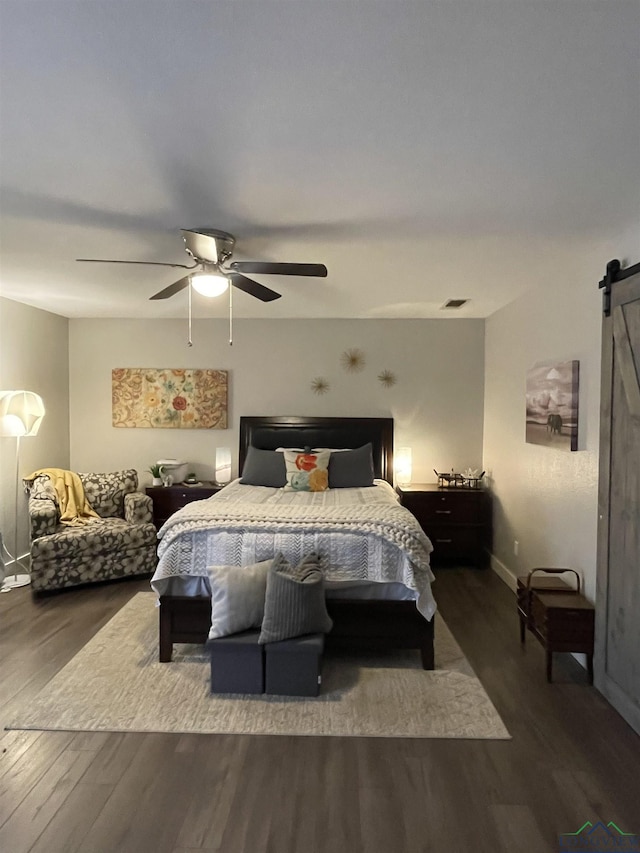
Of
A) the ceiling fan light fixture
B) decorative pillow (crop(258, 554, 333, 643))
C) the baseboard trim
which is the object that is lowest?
the baseboard trim

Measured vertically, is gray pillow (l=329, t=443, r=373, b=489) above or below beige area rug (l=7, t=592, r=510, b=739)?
above

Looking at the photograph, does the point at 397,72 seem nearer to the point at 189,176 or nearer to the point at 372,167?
the point at 372,167

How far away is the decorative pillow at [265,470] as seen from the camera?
15.5 ft

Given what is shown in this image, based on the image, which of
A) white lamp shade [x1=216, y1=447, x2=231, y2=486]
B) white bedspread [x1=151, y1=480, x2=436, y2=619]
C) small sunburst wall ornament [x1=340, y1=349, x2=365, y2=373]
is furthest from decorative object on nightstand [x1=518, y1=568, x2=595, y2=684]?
white lamp shade [x1=216, y1=447, x2=231, y2=486]

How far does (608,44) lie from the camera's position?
4.45 ft

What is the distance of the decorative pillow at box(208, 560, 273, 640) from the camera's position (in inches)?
107

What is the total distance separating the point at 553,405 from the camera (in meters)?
3.43

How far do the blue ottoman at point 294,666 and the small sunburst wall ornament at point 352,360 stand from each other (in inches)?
128

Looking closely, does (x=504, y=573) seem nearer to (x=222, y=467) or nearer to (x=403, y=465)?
(x=403, y=465)

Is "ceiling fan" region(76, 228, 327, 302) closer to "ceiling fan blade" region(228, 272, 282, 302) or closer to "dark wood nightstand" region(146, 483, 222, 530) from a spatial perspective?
"ceiling fan blade" region(228, 272, 282, 302)

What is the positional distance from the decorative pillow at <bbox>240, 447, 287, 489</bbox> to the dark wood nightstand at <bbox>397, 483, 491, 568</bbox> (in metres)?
1.19

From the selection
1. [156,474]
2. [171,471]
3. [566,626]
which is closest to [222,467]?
[171,471]

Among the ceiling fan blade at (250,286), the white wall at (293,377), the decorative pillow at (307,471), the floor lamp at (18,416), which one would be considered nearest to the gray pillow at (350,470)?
the decorative pillow at (307,471)

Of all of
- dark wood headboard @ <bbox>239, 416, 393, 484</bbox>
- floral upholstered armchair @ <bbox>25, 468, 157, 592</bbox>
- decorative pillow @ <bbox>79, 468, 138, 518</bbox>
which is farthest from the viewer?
dark wood headboard @ <bbox>239, 416, 393, 484</bbox>
